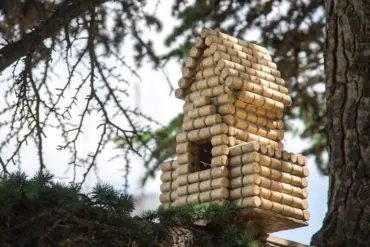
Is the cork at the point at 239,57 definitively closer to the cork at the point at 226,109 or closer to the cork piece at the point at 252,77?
the cork piece at the point at 252,77

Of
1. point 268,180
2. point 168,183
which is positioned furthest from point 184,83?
point 268,180

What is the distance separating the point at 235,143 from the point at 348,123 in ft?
2.49

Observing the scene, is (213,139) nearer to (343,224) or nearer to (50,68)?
(343,224)

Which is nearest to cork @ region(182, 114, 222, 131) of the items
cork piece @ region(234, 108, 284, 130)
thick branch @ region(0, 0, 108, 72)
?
cork piece @ region(234, 108, 284, 130)

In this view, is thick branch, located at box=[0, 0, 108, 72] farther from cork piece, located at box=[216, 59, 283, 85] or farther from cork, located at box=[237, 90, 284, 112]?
cork, located at box=[237, 90, 284, 112]

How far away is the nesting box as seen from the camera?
202 inches

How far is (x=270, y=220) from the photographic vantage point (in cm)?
519

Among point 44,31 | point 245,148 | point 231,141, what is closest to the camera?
point 245,148

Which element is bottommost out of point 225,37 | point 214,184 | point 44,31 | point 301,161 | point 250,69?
point 214,184

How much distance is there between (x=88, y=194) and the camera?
465 centimetres

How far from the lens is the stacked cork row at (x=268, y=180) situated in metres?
5.07

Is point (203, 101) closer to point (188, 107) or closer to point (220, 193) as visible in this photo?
point (188, 107)

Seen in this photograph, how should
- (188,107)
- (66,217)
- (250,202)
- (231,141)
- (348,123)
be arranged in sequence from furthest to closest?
(348,123), (188,107), (231,141), (250,202), (66,217)

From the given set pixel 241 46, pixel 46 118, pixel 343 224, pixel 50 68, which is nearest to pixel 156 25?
pixel 50 68
